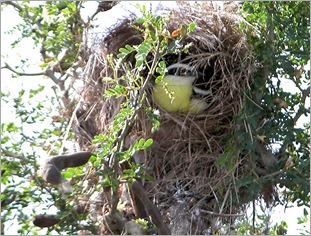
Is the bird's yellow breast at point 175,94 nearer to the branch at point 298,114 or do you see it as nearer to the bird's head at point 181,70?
the bird's head at point 181,70

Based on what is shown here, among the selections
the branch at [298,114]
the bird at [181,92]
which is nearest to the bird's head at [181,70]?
the bird at [181,92]

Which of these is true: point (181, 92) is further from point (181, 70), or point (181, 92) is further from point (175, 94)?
point (181, 70)

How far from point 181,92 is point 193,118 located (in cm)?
13

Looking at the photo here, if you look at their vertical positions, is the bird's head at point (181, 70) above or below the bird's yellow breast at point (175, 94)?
above

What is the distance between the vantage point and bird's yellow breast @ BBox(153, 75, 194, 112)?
423cm

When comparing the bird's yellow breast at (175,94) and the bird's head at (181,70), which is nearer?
the bird's yellow breast at (175,94)

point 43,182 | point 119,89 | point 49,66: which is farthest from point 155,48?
point 49,66

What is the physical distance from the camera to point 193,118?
4.27m

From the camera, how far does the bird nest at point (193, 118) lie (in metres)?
4.05

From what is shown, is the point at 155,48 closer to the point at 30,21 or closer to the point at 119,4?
the point at 119,4

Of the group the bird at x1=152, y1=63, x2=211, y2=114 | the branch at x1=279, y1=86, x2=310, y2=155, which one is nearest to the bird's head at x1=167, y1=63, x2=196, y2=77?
the bird at x1=152, y1=63, x2=211, y2=114

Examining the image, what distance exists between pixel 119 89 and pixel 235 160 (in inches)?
35.4

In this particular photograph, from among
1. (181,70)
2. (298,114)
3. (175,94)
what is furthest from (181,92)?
(298,114)

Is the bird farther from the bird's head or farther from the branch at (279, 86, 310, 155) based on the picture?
the branch at (279, 86, 310, 155)
